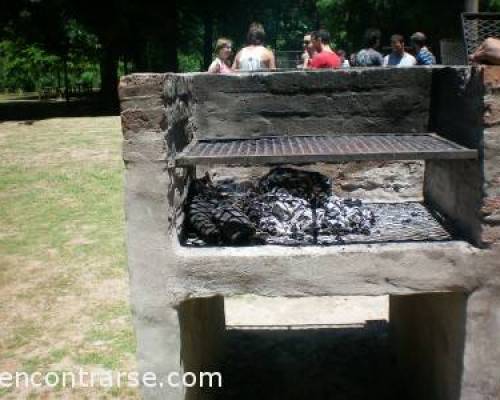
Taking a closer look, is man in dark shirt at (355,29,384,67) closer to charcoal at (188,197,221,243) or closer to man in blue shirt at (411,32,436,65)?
man in blue shirt at (411,32,436,65)

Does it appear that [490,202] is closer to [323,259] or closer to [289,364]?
[323,259]

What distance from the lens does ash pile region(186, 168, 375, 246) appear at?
3350 mm

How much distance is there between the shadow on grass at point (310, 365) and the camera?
4.58m

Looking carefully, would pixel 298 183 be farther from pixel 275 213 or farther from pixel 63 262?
pixel 63 262

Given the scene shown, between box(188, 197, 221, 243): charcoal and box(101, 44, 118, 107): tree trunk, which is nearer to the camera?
box(188, 197, 221, 243): charcoal

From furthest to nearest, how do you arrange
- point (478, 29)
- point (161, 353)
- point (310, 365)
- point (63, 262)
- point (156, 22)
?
point (156, 22)
point (63, 262)
point (478, 29)
point (310, 365)
point (161, 353)

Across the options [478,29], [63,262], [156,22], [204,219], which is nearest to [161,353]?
[204,219]

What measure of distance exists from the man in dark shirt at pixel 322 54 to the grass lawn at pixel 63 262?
363cm

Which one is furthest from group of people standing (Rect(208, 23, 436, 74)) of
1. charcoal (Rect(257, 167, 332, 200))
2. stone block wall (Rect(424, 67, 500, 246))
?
stone block wall (Rect(424, 67, 500, 246))

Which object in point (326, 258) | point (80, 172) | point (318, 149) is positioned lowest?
point (80, 172)

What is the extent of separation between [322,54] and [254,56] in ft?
2.95

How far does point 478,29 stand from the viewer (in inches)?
210

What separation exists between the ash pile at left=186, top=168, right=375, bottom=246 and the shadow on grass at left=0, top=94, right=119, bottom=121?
1443 centimetres

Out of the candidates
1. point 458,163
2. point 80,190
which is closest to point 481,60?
point 458,163
